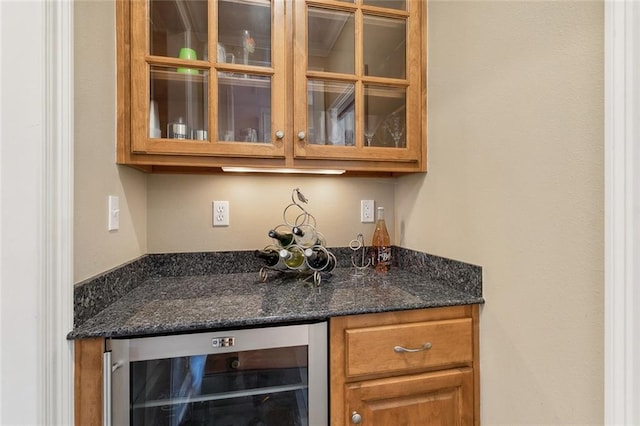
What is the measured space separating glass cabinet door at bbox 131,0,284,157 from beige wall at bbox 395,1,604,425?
74 centimetres

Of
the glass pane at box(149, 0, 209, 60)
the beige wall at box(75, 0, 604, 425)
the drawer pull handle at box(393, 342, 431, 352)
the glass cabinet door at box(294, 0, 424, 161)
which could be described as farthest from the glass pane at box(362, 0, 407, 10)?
the drawer pull handle at box(393, 342, 431, 352)

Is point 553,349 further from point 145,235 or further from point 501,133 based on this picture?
point 145,235

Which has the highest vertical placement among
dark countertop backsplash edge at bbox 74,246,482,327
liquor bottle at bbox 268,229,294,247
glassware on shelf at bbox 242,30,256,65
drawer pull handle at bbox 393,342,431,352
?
glassware on shelf at bbox 242,30,256,65

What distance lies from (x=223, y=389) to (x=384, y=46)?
151 cm

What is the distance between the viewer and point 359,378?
95 cm

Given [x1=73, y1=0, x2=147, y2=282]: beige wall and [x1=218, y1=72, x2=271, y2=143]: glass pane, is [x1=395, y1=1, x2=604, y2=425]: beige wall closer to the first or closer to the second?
[x1=218, y1=72, x2=271, y2=143]: glass pane

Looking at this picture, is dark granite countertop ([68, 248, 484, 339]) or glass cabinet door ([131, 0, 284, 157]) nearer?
dark granite countertop ([68, 248, 484, 339])

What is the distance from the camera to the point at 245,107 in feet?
4.01

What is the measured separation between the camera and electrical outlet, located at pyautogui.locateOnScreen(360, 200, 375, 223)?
1643 millimetres

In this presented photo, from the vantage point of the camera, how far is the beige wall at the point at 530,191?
2.34 feet

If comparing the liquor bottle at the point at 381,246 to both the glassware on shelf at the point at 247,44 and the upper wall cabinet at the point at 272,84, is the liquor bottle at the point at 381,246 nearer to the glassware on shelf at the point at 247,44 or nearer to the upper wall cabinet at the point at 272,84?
the upper wall cabinet at the point at 272,84

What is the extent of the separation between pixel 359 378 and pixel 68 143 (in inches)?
→ 42.9

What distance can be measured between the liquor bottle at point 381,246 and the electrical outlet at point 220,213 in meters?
0.78
